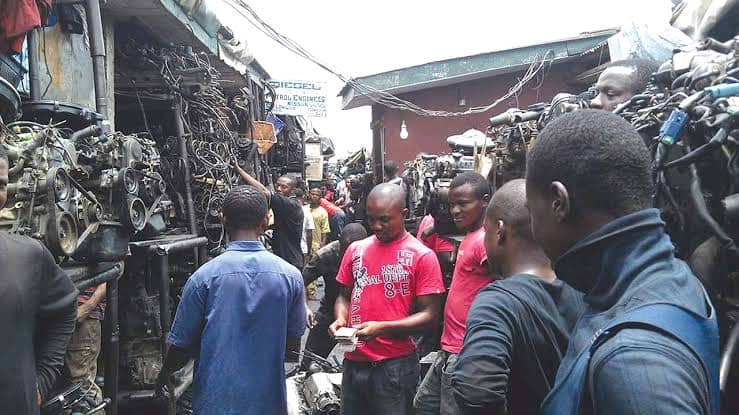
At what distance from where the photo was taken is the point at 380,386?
3398 millimetres

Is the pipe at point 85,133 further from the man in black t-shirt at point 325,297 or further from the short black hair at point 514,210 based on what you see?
the short black hair at point 514,210

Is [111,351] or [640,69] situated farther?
[111,351]

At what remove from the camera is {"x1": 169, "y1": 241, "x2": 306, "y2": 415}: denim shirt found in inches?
115

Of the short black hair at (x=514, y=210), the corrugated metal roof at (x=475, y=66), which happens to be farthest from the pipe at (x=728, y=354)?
the corrugated metal roof at (x=475, y=66)

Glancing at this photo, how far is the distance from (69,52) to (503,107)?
937cm

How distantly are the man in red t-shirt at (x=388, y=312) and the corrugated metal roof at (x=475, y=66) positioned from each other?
8.26 meters

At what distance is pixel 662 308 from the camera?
1.04 meters

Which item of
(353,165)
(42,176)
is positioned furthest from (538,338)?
(353,165)

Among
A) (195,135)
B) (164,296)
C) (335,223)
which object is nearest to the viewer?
(164,296)

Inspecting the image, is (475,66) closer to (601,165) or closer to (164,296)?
(164,296)

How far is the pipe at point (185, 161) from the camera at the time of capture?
6.39m

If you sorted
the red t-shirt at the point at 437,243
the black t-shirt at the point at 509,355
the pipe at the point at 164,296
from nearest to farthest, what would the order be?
the black t-shirt at the point at 509,355 → the pipe at the point at 164,296 → the red t-shirt at the point at 437,243

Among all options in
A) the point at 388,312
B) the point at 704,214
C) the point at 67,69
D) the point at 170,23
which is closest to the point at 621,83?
the point at 704,214

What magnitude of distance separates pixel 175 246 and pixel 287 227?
2.14 metres
